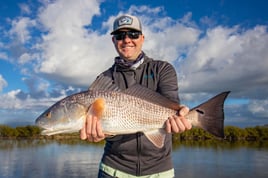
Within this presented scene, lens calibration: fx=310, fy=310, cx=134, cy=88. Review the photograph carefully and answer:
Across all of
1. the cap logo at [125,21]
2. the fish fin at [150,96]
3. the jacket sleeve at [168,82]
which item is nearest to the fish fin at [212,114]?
the fish fin at [150,96]

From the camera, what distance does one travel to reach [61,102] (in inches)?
172

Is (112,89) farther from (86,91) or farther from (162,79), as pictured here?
(162,79)

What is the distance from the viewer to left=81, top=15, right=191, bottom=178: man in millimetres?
4148

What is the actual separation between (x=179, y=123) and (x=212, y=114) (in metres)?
0.44

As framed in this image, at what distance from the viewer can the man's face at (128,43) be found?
4.69m

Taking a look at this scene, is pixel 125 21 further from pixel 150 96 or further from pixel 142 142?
pixel 142 142

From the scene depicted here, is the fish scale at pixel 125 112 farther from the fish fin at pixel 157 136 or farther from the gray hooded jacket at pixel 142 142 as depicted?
the gray hooded jacket at pixel 142 142

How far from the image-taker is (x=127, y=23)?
15.3 feet

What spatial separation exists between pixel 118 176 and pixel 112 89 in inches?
46.8

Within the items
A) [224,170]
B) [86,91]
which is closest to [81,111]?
[86,91]

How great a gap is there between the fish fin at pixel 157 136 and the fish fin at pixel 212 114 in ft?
1.72

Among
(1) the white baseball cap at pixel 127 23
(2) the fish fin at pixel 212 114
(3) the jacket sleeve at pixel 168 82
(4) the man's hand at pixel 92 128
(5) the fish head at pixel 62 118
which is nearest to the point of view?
(2) the fish fin at pixel 212 114

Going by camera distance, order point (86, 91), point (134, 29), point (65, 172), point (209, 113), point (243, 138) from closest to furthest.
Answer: point (209, 113) → point (86, 91) → point (134, 29) → point (65, 172) → point (243, 138)

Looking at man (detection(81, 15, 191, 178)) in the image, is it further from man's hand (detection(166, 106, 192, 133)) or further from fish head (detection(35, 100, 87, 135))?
fish head (detection(35, 100, 87, 135))
